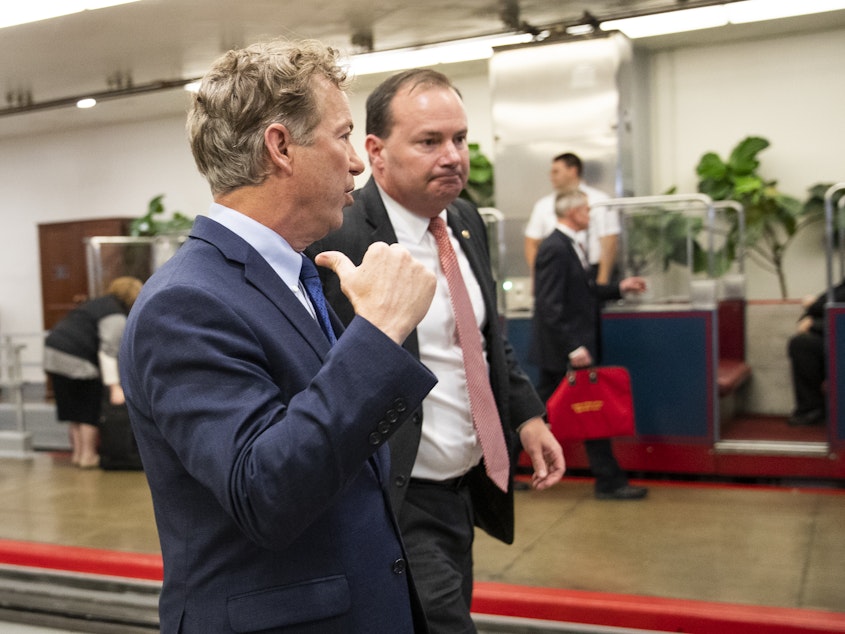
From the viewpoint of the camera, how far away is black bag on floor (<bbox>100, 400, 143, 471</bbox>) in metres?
7.36

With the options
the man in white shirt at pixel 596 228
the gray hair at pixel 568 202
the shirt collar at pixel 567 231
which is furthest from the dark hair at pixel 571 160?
the shirt collar at pixel 567 231

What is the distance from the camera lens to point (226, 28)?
7434 millimetres

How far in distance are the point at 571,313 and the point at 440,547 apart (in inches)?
131

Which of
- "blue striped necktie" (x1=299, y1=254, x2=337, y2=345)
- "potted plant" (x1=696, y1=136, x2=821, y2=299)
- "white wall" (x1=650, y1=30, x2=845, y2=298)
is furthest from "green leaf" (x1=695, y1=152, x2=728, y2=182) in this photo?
"blue striped necktie" (x1=299, y1=254, x2=337, y2=345)

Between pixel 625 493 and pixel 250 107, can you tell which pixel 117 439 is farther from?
pixel 250 107

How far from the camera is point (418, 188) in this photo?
7.59ft

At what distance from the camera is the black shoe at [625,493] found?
5531mm

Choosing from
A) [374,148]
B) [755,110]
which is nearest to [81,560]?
[374,148]

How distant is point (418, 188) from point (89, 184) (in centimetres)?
1212

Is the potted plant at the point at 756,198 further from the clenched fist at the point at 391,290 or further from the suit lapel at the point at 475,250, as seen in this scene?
the clenched fist at the point at 391,290

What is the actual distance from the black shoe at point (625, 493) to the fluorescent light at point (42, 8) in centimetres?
453

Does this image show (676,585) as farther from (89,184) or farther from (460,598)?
(89,184)

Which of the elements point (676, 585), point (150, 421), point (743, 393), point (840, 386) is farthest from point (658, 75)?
point (150, 421)

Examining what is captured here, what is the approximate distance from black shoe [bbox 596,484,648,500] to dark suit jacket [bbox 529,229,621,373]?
78cm
